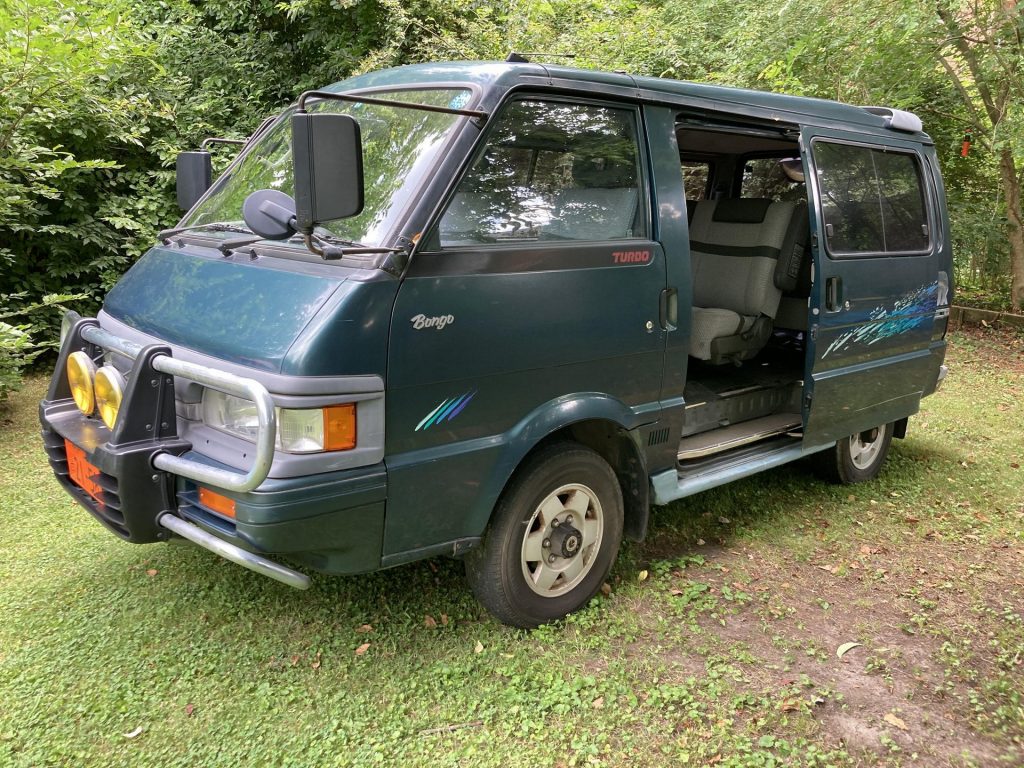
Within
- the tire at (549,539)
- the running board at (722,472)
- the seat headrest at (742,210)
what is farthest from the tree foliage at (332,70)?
the tire at (549,539)

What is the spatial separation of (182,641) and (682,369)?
2530mm

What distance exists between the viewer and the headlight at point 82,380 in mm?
3133

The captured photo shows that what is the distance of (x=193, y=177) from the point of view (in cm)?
414

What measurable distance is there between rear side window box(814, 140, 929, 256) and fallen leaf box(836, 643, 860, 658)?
2.15 m

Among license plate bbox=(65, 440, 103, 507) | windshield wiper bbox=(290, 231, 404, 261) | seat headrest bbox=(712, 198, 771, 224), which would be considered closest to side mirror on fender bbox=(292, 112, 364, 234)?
windshield wiper bbox=(290, 231, 404, 261)

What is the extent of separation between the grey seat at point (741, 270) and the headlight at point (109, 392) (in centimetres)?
331

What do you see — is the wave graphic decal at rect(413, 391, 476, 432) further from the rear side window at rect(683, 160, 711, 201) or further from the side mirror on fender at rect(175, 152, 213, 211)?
the rear side window at rect(683, 160, 711, 201)

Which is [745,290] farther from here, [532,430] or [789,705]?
[789,705]

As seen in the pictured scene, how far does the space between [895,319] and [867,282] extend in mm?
447

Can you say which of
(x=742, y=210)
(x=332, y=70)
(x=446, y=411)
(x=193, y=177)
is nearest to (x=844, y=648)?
(x=446, y=411)

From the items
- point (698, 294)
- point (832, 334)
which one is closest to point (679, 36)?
point (698, 294)

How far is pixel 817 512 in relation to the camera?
495 centimetres

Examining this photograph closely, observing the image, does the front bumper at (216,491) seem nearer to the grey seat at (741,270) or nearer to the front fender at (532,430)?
the front fender at (532,430)

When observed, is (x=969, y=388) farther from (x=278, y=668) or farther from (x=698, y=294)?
(x=278, y=668)
